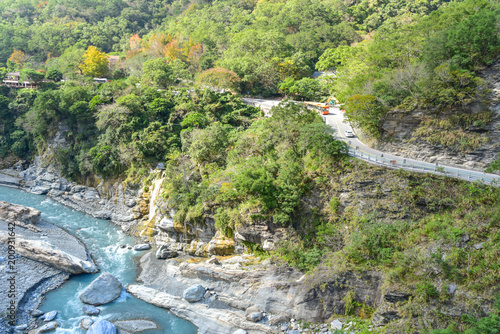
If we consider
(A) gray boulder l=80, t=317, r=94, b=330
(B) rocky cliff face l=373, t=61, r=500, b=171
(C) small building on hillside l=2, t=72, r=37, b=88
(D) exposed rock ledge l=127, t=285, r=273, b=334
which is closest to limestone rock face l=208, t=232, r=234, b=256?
(D) exposed rock ledge l=127, t=285, r=273, b=334

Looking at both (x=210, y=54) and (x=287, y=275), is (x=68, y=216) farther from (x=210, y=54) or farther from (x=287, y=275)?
(x=210, y=54)

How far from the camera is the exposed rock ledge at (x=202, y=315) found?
77.2 ft

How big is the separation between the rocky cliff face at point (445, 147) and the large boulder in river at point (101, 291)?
2449 centimetres

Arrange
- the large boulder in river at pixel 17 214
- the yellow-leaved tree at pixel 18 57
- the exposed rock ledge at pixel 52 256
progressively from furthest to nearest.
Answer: the yellow-leaved tree at pixel 18 57 < the large boulder in river at pixel 17 214 < the exposed rock ledge at pixel 52 256

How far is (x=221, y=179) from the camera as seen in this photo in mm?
31984

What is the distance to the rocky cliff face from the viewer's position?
86.2 ft

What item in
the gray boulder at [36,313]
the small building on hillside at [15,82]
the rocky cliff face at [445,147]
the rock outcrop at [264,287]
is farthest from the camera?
the small building on hillside at [15,82]

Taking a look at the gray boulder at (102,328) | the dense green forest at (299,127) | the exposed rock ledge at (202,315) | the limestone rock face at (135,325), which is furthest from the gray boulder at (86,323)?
the dense green forest at (299,127)

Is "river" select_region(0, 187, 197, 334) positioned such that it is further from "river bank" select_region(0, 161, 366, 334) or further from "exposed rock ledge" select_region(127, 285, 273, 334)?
"river bank" select_region(0, 161, 366, 334)

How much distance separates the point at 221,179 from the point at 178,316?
1205cm

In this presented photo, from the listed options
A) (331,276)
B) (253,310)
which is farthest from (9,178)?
(331,276)

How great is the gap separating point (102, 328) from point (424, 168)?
81.8 feet

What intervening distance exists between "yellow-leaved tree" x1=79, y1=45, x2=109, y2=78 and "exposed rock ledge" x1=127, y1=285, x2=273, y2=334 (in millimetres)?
44946

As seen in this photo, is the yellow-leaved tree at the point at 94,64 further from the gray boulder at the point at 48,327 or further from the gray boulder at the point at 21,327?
the gray boulder at the point at 48,327
